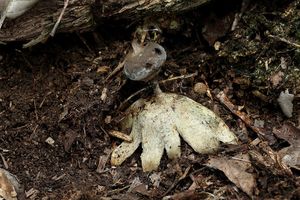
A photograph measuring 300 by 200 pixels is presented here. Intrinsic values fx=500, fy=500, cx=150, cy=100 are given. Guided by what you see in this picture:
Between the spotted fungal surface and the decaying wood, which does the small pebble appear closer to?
the spotted fungal surface

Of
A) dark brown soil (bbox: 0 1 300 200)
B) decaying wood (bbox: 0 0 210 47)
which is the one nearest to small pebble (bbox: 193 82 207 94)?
dark brown soil (bbox: 0 1 300 200)

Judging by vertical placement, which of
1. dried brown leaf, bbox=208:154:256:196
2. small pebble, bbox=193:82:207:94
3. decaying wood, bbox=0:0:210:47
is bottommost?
dried brown leaf, bbox=208:154:256:196

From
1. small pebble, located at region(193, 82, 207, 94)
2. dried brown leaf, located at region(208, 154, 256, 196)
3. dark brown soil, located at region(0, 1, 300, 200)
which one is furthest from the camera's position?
small pebble, located at region(193, 82, 207, 94)

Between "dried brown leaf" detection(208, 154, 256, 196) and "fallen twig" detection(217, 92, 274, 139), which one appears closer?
"dried brown leaf" detection(208, 154, 256, 196)

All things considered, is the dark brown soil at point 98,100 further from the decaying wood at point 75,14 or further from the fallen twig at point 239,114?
the decaying wood at point 75,14

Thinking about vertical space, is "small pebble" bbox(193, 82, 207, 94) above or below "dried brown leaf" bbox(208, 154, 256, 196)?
above

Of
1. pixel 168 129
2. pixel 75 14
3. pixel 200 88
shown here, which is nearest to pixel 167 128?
pixel 168 129

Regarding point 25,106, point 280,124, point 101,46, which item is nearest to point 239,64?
point 280,124
